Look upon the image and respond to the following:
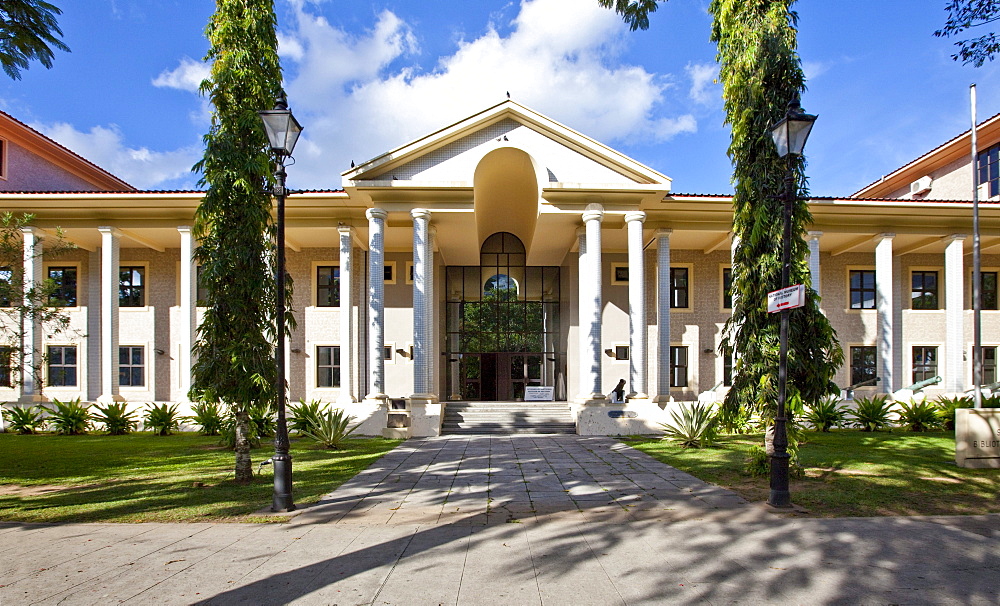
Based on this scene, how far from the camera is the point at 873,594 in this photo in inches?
187

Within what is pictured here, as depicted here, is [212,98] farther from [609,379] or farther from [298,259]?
[609,379]

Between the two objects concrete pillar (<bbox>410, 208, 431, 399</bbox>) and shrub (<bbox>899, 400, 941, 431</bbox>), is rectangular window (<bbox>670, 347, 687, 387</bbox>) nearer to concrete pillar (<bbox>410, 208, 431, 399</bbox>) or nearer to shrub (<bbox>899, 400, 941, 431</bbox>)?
shrub (<bbox>899, 400, 941, 431</bbox>)

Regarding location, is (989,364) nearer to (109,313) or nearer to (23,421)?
(109,313)

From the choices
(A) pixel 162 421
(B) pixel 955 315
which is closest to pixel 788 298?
(B) pixel 955 315

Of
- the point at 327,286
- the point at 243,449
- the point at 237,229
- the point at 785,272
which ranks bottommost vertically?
the point at 243,449

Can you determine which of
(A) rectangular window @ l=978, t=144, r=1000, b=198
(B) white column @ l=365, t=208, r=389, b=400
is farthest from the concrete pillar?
(A) rectangular window @ l=978, t=144, r=1000, b=198

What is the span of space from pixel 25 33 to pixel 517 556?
922 centimetres

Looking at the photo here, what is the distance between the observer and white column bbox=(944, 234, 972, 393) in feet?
62.6

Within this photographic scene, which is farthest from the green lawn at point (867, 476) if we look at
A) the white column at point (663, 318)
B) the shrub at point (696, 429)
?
the white column at point (663, 318)

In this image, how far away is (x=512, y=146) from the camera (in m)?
17.0

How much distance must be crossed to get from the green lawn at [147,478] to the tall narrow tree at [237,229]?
3.76ft

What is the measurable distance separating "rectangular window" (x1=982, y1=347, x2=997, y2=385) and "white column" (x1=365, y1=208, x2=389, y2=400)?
2314cm

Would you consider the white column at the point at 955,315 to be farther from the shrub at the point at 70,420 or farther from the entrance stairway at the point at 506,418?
the shrub at the point at 70,420

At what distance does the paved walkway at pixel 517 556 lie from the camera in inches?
187
